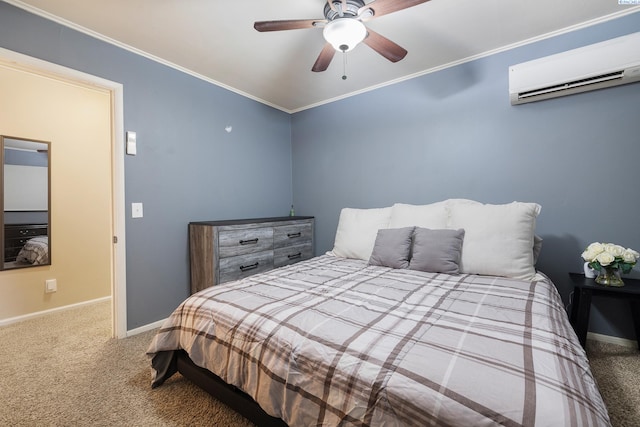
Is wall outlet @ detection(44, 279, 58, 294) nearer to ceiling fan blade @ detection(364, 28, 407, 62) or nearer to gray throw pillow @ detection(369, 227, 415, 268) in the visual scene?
gray throw pillow @ detection(369, 227, 415, 268)

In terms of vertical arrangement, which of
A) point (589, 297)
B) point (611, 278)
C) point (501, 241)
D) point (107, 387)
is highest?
point (501, 241)

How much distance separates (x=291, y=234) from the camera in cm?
324

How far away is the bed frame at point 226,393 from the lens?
3.95ft

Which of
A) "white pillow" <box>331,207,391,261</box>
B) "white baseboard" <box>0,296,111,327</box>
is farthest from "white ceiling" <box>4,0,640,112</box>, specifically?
"white baseboard" <box>0,296,111,327</box>

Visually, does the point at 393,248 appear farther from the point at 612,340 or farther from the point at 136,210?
the point at 136,210

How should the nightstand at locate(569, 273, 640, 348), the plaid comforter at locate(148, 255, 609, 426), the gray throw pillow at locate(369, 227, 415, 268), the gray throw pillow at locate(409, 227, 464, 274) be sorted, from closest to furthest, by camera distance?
the plaid comforter at locate(148, 255, 609, 426)
the nightstand at locate(569, 273, 640, 348)
the gray throw pillow at locate(409, 227, 464, 274)
the gray throw pillow at locate(369, 227, 415, 268)

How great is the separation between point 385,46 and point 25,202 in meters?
3.63

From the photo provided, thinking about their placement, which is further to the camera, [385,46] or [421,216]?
[421,216]

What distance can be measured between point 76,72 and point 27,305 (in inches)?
91.3

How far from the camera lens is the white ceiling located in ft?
6.11

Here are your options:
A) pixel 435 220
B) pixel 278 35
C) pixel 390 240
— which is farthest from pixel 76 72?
pixel 435 220

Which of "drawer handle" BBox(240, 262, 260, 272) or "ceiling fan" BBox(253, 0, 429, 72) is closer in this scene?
"ceiling fan" BBox(253, 0, 429, 72)

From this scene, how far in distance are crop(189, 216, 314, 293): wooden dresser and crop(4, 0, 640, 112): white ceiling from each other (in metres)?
1.51

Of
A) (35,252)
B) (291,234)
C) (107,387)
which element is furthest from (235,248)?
(35,252)
